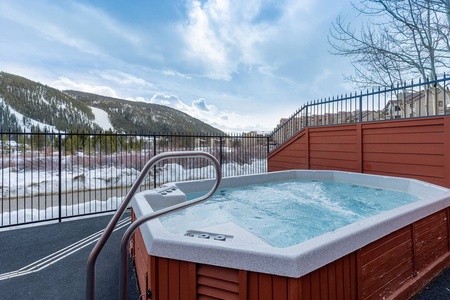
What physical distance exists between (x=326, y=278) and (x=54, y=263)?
2.91 m

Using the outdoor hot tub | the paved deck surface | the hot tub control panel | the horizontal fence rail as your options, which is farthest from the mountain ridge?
the hot tub control panel

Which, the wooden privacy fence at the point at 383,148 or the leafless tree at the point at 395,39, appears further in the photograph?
the leafless tree at the point at 395,39

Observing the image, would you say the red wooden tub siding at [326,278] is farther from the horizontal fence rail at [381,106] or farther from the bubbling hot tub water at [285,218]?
the horizontal fence rail at [381,106]

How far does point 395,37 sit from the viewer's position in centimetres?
795

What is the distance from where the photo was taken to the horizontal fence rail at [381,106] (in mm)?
3912

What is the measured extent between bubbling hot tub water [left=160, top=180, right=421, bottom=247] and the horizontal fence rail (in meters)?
1.53

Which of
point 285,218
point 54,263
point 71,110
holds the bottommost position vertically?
point 54,263

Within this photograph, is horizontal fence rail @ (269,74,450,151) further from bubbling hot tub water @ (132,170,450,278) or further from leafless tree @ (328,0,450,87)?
leafless tree @ (328,0,450,87)

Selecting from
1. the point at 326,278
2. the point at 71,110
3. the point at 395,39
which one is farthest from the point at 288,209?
the point at 71,110

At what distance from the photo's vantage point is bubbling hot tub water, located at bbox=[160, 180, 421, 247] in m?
2.71

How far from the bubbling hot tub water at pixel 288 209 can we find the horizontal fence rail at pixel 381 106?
1.53 metres

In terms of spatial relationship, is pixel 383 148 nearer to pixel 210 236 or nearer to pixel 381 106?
pixel 381 106

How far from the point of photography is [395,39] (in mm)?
8031

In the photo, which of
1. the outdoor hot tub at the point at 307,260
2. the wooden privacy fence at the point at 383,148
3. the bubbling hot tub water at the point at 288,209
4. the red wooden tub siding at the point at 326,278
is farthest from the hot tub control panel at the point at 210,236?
the wooden privacy fence at the point at 383,148
